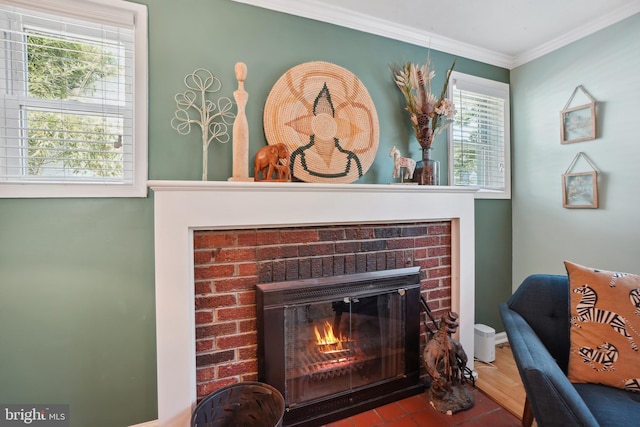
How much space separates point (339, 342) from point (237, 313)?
647 millimetres

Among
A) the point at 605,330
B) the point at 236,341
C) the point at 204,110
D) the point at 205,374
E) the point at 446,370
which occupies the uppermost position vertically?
the point at 204,110

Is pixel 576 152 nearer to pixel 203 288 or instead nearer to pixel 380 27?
pixel 380 27

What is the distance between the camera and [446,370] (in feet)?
5.60

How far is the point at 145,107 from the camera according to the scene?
1.53 metres

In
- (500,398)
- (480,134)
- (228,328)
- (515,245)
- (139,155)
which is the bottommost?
(500,398)

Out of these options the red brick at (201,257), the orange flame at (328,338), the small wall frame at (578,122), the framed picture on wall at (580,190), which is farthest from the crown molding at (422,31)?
the orange flame at (328,338)

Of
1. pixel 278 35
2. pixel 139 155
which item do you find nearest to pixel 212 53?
pixel 278 35

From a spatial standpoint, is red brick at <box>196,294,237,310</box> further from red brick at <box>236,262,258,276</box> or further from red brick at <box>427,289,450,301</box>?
red brick at <box>427,289,450,301</box>

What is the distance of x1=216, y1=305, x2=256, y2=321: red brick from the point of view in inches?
57.4

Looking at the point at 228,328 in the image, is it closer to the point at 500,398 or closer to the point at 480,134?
the point at 500,398

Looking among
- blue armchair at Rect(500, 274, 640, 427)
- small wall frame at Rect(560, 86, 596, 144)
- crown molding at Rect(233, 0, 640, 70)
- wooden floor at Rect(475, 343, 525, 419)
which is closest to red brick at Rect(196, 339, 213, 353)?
blue armchair at Rect(500, 274, 640, 427)

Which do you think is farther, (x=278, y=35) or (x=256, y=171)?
(x=278, y=35)

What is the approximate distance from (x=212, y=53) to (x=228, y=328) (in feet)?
4.99

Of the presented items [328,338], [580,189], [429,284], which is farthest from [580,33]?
[328,338]
